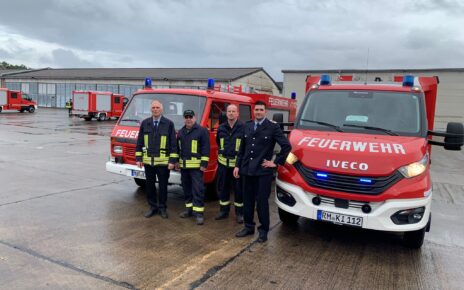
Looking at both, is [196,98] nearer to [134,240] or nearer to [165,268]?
[134,240]

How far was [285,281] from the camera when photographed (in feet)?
12.9

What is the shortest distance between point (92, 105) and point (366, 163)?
32614 millimetres

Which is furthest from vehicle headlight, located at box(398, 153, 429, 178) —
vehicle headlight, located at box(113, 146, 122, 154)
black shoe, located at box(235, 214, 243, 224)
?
vehicle headlight, located at box(113, 146, 122, 154)

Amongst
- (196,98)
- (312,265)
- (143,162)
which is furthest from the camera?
(196,98)

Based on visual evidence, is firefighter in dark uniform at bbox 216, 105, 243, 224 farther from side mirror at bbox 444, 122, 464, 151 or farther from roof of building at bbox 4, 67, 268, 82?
roof of building at bbox 4, 67, 268, 82

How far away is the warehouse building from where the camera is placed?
4275 cm

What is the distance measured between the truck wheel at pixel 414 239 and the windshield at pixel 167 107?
3709 millimetres

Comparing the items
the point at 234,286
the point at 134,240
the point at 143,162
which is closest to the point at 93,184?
the point at 143,162

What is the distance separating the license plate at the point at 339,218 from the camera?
4480 millimetres

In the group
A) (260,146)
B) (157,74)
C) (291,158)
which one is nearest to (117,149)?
(260,146)

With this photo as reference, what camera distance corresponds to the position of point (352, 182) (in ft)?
14.8

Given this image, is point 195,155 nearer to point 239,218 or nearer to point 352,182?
point 239,218

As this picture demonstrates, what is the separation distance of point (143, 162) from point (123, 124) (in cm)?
164

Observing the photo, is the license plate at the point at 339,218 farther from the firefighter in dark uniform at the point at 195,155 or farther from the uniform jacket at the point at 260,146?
the firefighter in dark uniform at the point at 195,155
